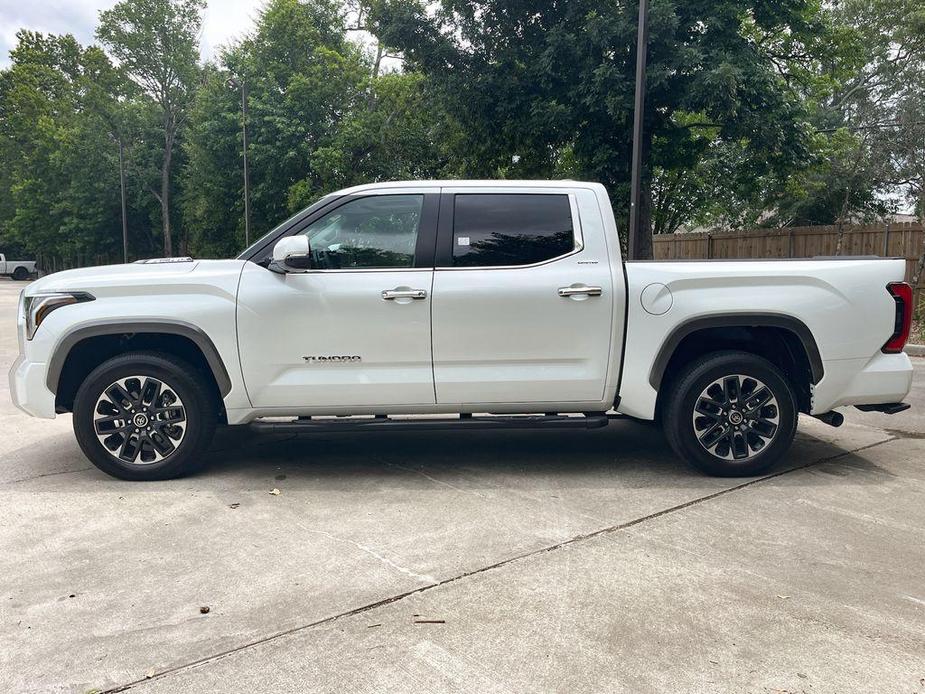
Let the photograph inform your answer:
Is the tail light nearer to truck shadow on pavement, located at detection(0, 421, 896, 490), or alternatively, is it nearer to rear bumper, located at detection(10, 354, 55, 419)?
truck shadow on pavement, located at detection(0, 421, 896, 490)

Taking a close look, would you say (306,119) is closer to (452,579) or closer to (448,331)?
(448,331)

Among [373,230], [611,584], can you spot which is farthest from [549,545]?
[373,230]

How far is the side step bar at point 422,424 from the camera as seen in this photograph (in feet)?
16.2

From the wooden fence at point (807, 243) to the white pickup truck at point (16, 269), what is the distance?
1910 inches

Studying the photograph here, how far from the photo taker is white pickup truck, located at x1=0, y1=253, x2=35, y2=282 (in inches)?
2137

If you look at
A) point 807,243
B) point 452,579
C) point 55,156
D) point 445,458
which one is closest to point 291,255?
point 445,458

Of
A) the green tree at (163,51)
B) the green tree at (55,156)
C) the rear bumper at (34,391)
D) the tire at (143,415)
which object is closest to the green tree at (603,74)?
the tire at (143,415)

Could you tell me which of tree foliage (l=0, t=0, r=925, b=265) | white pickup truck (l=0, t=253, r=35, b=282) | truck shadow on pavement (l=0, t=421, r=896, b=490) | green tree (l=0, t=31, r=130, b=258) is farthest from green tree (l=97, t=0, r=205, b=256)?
truck shadow on pavement (l=0, t=421, r=896, b=490)

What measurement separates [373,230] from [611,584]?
2760 millimetres

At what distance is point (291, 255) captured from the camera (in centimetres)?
472

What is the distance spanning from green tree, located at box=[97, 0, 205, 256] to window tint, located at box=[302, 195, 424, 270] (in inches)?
1732

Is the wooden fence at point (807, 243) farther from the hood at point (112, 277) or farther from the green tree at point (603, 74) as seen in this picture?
the hood at point (112, 277)

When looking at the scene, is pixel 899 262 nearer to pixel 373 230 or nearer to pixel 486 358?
pixel 486 358

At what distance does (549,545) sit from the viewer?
3904 mm
